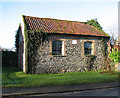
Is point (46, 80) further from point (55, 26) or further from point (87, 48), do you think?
point (87, 48)

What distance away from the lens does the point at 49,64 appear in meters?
13.1

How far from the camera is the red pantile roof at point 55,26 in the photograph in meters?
13.4

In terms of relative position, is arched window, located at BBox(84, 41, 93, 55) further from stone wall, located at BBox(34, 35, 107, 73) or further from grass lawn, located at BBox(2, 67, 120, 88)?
grass lawn, located at BBox(2, 67, 120, 88)

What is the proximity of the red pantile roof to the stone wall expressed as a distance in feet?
2.10

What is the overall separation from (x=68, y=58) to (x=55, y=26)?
12.8ft

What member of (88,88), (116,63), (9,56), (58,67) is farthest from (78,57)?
(9,56)

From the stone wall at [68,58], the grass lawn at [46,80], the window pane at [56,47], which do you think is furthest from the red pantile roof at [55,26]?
the grass lawn at [46,80]

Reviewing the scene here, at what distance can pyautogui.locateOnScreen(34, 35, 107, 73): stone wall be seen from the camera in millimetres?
12839

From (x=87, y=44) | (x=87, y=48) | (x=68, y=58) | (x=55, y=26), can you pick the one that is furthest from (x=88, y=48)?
(x=55, y=26)

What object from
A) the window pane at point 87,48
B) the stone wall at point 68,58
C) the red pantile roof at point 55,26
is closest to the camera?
the stone wall at point 68,58

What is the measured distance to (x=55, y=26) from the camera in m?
14.6

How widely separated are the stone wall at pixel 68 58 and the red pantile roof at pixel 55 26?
639 millimetres

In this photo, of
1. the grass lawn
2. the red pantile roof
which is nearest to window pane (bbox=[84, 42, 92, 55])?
the red pantile roof

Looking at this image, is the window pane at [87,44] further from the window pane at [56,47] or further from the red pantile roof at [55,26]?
the window pane at [56,47]
